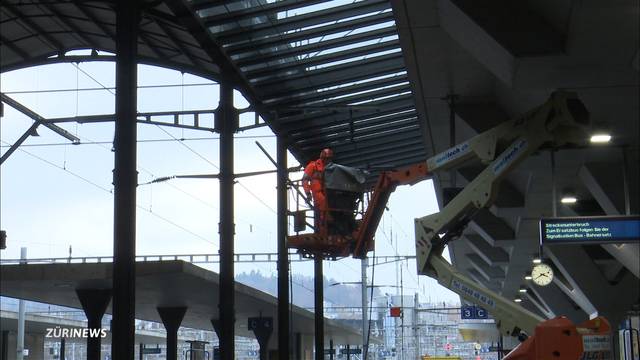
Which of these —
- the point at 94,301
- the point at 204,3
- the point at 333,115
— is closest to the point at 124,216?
the point at 204,3

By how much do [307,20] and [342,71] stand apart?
10.7 feet

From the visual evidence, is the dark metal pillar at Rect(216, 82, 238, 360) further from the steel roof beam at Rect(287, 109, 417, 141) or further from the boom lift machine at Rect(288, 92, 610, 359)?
the boom lift machine at Rect(288, 92, 610, 359)

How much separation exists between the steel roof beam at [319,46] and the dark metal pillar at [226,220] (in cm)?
147

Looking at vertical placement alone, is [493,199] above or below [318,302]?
above

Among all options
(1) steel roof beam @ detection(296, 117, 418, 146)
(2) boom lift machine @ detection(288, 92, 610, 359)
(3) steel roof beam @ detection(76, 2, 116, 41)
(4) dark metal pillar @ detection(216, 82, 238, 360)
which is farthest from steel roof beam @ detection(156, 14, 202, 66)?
(2) boom lift machine @ detection(288, 92, 610, 359)

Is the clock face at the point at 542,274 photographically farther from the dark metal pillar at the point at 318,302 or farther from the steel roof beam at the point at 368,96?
the steel roof beam at the point at 368,96

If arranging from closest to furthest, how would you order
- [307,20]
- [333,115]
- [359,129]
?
[307,20] < [333,115] < [359,129]

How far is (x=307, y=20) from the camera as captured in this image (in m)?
16.6

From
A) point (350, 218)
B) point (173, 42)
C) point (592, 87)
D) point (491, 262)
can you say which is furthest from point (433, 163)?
point (491, 262)

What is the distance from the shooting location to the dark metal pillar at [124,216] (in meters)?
12.8

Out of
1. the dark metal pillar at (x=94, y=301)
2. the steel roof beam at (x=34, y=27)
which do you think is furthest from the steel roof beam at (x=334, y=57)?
the dark metal pillar at (x=94, y=301)

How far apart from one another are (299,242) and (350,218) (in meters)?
1.13

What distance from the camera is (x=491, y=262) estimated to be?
38312 millimetres

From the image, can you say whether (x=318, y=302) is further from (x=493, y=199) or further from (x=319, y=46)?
(x=493, y=199)
